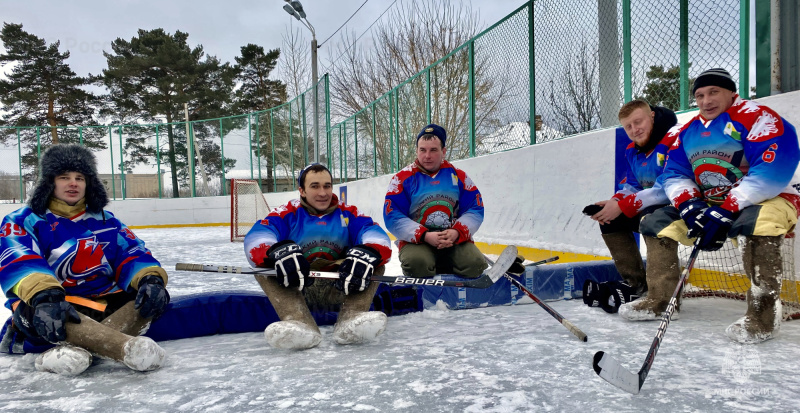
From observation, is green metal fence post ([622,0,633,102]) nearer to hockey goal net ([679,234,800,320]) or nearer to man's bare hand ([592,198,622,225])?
hockey goal net ([679,234,800,320])

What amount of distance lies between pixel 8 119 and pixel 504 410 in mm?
25877

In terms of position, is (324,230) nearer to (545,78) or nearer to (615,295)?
(615,295)

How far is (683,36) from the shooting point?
128 inches

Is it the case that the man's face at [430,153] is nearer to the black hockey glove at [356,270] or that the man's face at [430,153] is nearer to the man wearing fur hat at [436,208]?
the man wearing fur hat at [436,208]

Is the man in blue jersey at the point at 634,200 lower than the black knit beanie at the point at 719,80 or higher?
lower

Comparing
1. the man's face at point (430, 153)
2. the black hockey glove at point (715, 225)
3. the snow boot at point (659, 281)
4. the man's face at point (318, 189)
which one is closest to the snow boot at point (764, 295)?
the black hockey glove at point (715, 225)

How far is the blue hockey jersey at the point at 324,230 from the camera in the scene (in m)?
2.30

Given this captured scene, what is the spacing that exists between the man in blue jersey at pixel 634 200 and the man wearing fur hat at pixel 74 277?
193 centimetres

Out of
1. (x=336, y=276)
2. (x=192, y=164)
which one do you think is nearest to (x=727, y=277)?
(x=336, y=276)

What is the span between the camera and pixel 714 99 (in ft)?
6.73

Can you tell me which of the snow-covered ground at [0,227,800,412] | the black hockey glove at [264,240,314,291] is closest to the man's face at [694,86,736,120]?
the snow-covered ground at [0,227,800,412]

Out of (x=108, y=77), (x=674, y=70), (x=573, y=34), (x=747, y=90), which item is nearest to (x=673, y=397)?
(x=747, y=90)

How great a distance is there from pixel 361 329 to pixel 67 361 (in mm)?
949

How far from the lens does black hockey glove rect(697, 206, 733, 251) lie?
189cm
